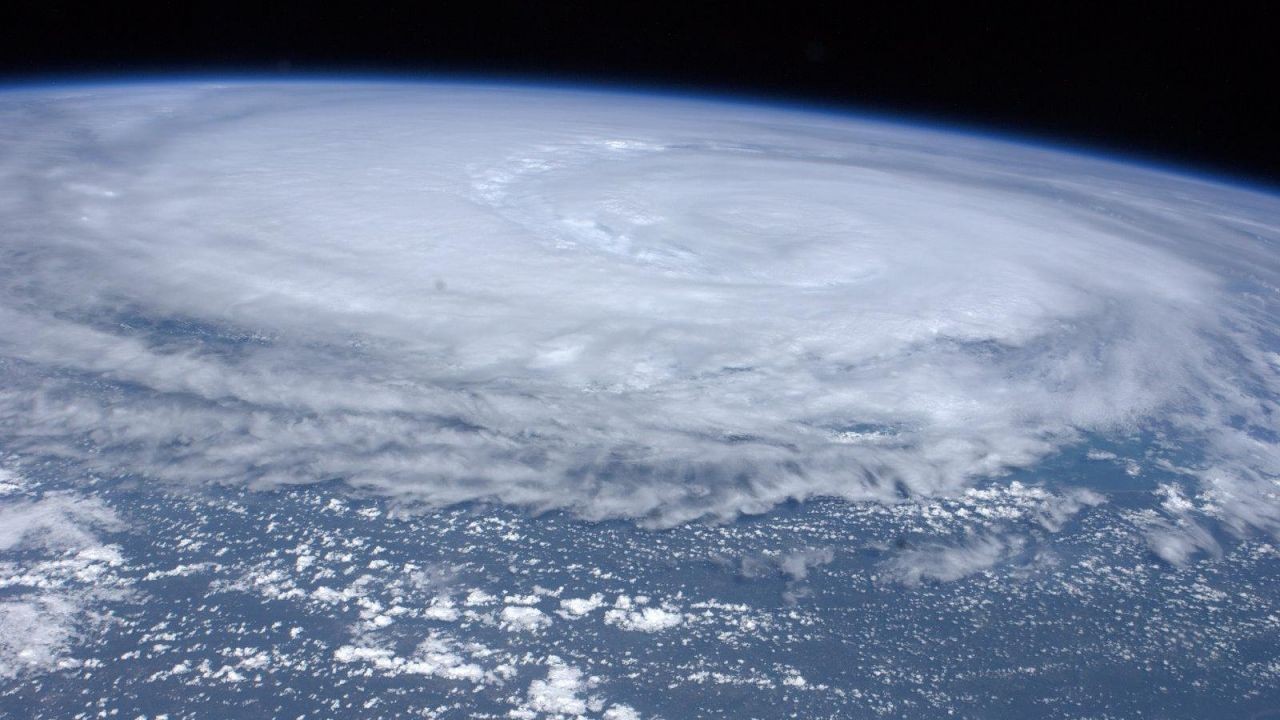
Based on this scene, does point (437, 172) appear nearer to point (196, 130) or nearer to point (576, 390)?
point (196, 130)

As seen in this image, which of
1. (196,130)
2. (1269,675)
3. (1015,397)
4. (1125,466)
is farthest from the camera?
(196,130)

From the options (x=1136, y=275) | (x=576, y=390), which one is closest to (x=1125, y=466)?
(x=576, y=390)

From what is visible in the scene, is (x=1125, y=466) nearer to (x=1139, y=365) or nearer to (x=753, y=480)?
(x=1139, y=365)

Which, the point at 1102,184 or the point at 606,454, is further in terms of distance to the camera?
the point at 1102,184

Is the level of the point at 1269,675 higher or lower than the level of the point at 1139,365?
lower

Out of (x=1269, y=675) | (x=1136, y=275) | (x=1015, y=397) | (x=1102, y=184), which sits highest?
(x=1102, y=184)

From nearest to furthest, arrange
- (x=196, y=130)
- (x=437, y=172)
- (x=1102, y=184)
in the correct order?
1. (x=437, y=172)
2. (x=196, y=130)
3. (x=1102, y=184)

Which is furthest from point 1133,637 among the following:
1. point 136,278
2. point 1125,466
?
point 136,278
